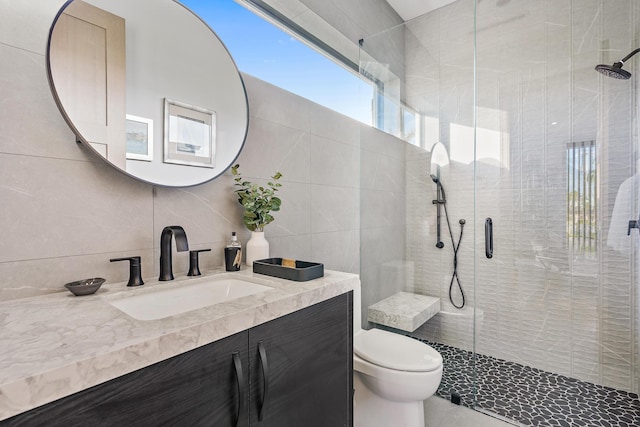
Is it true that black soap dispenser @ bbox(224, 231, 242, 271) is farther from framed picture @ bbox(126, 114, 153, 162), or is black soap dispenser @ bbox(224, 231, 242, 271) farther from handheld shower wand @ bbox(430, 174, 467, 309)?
handheld shower wand @ bbox(430, 174, 467, 309)

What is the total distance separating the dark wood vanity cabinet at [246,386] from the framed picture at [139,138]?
2.41ft

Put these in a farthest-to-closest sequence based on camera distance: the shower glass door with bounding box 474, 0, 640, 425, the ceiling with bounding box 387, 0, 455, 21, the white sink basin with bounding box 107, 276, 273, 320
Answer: the ceiling with bounding box 387, 0, 455, 21 < the shower glass door with bounding box 474, 0, 640, 425 < the white sink basin with bounding box 107, 276, 273, 320

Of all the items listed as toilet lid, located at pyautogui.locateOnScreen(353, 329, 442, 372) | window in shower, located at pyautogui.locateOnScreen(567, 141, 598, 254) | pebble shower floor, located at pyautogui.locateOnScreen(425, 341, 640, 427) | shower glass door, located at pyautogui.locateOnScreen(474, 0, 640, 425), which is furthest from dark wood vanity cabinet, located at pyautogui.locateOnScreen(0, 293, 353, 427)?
window in shower, located at pyautogui.locateOnScreen(567, 141, 598, 254)

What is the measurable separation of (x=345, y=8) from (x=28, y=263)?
2.20 metres

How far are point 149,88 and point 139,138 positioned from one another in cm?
19

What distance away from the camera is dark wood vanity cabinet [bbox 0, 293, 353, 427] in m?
0.56

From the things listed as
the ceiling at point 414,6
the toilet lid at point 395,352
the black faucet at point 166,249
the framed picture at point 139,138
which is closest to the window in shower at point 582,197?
the toilet lid at point 395,352

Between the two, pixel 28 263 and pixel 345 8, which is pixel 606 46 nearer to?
pixel 345 8

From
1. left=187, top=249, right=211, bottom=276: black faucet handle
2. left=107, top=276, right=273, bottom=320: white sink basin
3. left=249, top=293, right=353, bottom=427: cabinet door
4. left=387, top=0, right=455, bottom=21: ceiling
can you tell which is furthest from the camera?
left=387, top=0, right=455, bottom=21: ceiling

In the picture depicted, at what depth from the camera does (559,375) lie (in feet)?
7.00

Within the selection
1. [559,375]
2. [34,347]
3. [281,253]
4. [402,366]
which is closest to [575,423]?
[559,375]

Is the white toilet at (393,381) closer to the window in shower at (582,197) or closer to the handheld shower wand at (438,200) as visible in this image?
the handheld shower wand at (438,200)

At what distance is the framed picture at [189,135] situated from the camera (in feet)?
3.92

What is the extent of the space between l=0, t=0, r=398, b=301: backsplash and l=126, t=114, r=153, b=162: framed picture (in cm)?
9
